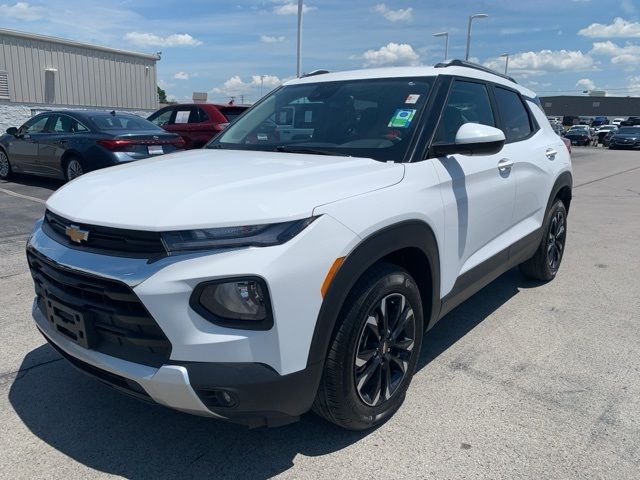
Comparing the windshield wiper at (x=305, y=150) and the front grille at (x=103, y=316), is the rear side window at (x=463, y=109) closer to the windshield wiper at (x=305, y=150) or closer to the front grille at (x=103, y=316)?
the windshield wiper at (x=305, y=150)

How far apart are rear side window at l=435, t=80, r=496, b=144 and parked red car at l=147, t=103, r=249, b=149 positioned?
907 cm

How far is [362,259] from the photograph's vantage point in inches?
93.3

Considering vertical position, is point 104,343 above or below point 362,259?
below

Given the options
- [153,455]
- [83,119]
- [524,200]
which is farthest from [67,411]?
[83,119]

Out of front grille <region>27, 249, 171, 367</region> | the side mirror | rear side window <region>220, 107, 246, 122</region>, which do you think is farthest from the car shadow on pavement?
rear side window <region>220, 107, 246, 122</region>

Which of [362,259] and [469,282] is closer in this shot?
[362,259]

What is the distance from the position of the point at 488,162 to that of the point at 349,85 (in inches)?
A: 41.5

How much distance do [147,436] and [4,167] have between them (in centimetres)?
1088

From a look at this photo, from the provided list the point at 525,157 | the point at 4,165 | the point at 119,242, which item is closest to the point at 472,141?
the point at 525,157

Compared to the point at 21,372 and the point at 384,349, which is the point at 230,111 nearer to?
the point at 21,372

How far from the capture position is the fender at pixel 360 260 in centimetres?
222

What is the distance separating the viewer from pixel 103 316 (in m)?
2.24

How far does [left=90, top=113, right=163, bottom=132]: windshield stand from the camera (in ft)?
30.9

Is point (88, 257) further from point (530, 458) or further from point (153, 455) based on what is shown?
point (530, 458)
